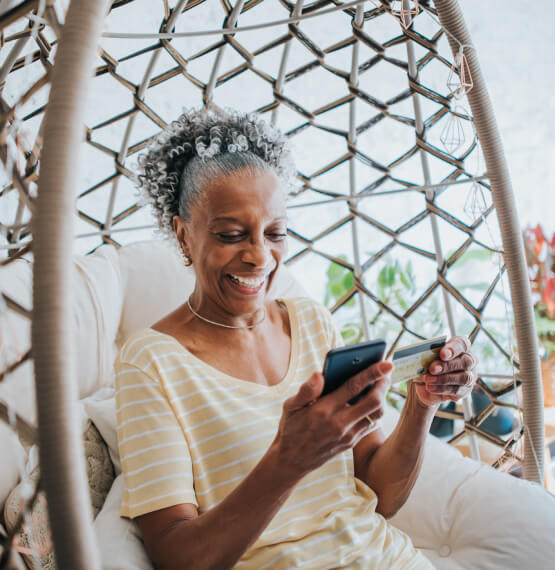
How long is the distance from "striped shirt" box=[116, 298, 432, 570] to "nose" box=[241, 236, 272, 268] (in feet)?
0.58

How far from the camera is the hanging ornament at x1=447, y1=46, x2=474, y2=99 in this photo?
97cm

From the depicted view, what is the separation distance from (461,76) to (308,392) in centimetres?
71

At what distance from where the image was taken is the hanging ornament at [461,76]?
3.17 feet

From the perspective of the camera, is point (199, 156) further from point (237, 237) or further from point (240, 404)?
point (240, 404)

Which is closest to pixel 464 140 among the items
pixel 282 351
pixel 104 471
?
pixel 282 351

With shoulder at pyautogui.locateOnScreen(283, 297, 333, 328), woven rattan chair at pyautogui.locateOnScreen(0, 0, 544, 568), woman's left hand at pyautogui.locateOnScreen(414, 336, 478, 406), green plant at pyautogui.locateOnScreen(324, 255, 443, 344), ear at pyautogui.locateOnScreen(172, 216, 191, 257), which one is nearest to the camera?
woven rattan chair at pyautogui.locateOnScreen(0, 0, 544, 568)

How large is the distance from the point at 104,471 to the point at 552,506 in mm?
798

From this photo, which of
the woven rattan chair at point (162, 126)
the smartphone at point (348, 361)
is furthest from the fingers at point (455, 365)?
the woven rattan chair at point (162, 126)

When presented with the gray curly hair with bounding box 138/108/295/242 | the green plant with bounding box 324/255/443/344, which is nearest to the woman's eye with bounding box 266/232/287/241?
the gray curly hair with bounding box 138/108/295/242

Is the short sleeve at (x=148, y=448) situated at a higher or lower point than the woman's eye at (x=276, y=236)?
A: lower

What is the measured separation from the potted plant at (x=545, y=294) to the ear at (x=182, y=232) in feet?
4.37

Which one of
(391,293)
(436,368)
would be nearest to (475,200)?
(436,368)

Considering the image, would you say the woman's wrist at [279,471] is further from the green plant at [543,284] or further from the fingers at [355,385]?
the green plant at [543,284]

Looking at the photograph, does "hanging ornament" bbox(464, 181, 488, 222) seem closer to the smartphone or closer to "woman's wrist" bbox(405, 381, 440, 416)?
"woman's wrist" bbox(405, 381, 440, 416)
